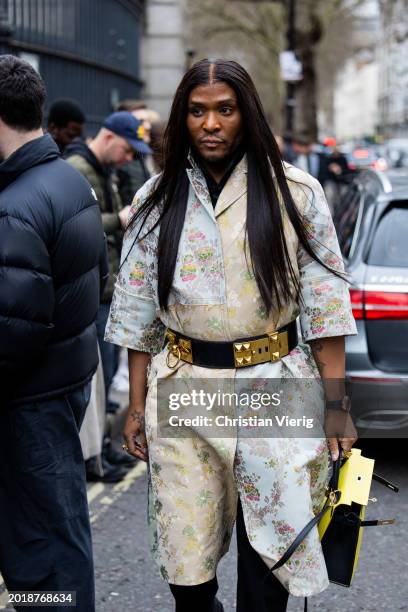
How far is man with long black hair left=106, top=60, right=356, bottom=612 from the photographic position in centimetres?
288

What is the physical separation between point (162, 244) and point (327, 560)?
1.02m

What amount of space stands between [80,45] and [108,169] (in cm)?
569

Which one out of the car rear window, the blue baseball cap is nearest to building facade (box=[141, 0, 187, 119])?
the car rear window

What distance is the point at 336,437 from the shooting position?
9.95 feet

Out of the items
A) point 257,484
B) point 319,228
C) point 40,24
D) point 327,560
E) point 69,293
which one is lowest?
point 327,560

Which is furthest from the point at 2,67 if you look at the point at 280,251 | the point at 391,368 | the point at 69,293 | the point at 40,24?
the point at 40,24

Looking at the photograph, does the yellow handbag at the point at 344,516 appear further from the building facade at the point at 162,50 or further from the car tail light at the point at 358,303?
the building facade at the point at 162,50

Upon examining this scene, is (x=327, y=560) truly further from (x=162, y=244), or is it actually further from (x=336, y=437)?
(x=162, y=244)

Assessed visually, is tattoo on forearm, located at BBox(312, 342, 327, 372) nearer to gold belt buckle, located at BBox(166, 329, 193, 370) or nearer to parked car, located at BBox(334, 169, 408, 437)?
gold belt buckle, located at BBox(166, 329, 193, 370)

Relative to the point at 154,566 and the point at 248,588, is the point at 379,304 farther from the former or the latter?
the point at 248,588

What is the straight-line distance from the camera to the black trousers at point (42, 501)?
3082mm

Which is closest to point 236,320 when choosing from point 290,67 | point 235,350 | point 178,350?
point 235,350

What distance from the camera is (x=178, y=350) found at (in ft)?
9.73

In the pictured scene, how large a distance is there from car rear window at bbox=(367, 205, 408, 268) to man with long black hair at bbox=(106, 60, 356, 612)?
2.75m
